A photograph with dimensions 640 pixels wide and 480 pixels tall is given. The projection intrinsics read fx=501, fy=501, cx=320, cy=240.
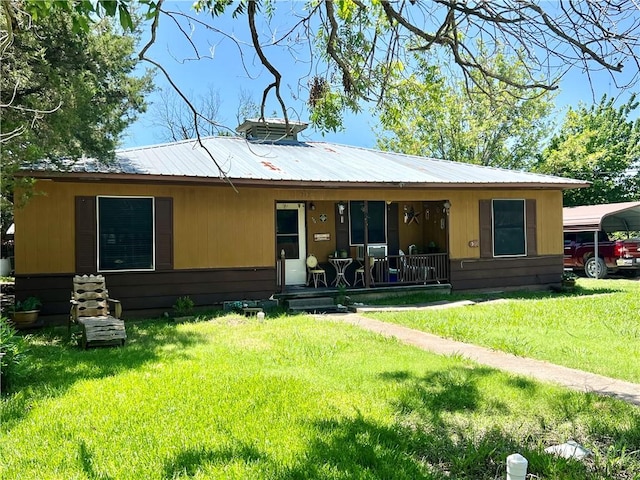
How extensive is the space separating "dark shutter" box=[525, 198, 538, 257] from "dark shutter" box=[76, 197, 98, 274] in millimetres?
9810

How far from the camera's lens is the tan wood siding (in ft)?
27.8

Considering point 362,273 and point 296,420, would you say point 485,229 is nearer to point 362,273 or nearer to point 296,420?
point 362,273

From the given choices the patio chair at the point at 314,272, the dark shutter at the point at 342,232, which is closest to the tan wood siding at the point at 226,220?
the dark shutter at the point at 342,232

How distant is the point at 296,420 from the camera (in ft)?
12.3

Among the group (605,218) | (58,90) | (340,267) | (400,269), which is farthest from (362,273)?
(605,218)

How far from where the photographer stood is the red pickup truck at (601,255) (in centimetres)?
1539

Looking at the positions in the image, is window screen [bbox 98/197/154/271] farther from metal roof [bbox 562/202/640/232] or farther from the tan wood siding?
metal roof [bbox 562/202/640/232]

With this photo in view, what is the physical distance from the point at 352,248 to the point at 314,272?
4.57 feet

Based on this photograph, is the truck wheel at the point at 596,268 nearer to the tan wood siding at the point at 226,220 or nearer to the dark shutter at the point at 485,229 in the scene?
the tan wood siding at the point at 226,220

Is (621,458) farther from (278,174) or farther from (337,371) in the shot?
(278,174)

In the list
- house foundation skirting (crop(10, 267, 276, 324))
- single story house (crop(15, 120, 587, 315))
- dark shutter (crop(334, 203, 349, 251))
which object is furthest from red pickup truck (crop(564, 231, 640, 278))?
house foundation skirting (crop(10, 267, 276, 324))

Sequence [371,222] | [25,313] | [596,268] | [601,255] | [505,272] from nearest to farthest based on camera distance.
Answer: [25,313] → [505,272] → [371,222] → [596,268] → [601,255]

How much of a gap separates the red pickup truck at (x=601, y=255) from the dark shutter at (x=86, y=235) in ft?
47.4

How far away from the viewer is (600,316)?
8.48 metres
